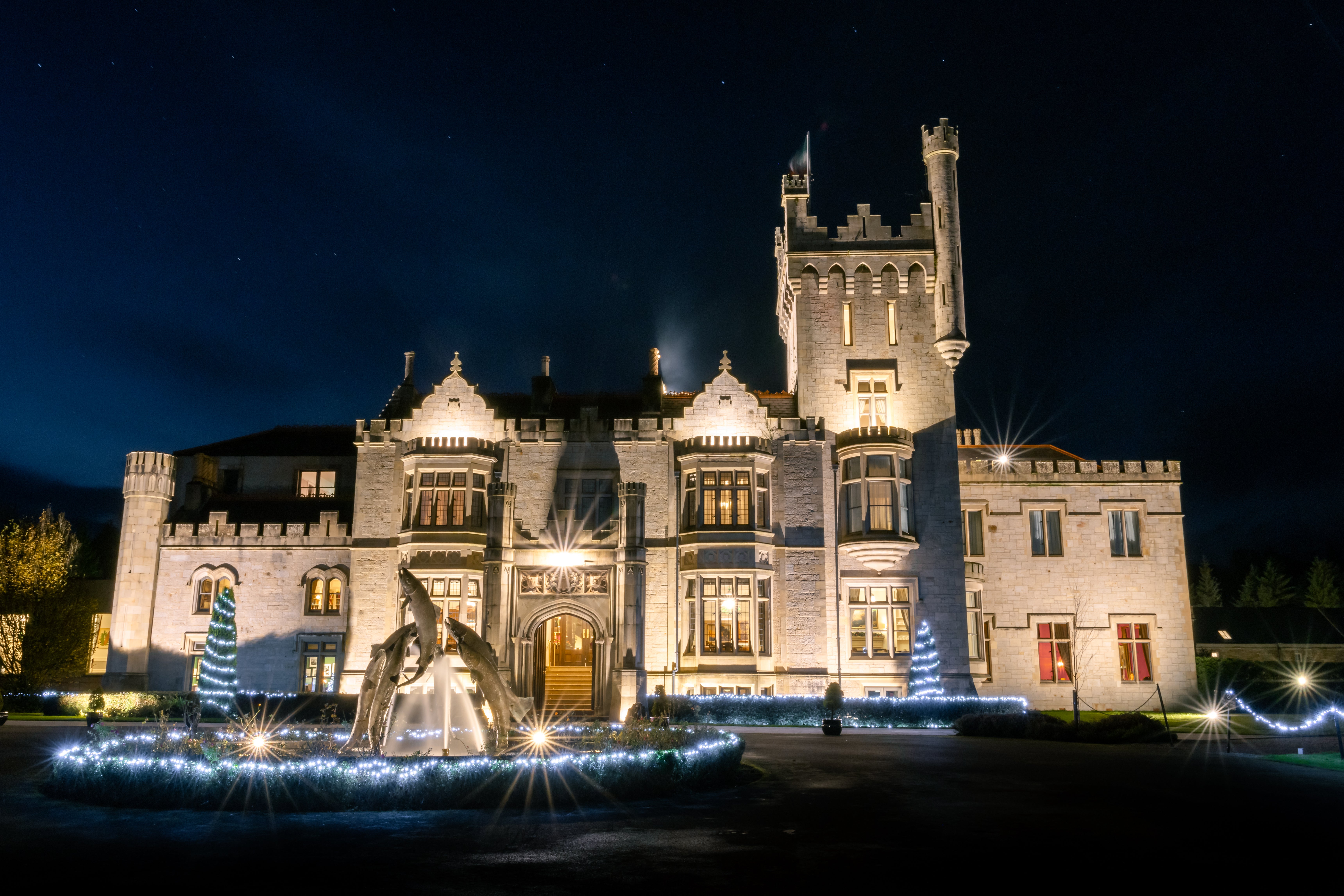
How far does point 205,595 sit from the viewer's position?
3956cm

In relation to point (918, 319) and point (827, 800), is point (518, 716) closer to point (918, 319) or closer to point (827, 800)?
point (827, 800)

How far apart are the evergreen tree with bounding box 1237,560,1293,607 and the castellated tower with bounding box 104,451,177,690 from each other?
7595cm

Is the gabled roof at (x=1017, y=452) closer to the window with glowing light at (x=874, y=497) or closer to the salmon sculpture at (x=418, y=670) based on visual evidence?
the window with glowing light at (x=874, y=497)

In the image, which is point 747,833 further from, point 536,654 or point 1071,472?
point 1071,472

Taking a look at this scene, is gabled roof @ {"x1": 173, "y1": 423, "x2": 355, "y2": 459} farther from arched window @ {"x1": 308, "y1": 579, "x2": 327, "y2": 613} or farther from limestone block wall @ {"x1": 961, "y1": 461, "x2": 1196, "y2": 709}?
limestone block wall @ {"x1": 961, "y1": 461, "x2": 1196, "y2": 709}

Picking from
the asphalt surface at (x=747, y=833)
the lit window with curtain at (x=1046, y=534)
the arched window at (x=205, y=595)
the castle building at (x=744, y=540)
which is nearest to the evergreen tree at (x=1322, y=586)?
the lit window with curtain at (x=1046, y=534)

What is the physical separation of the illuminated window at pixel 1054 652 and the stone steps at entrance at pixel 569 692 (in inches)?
757

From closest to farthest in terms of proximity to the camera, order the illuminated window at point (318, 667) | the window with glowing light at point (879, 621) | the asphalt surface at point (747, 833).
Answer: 1. the asphalt surface at point (747, 833)
2. the window with glowing light at point (879, 621)
3. the illuminated window at point (318, 667)

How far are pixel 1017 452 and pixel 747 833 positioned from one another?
37452mm

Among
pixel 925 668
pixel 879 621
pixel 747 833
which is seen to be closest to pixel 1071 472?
pixel 879 621

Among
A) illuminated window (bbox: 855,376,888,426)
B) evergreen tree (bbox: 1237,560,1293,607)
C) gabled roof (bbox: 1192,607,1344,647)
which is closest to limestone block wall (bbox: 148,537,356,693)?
illuminated window (bbox: 855,376,888,426)

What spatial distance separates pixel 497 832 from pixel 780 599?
24733 millimetres

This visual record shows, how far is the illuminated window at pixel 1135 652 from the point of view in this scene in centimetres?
4062

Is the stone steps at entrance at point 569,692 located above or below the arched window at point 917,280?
below
